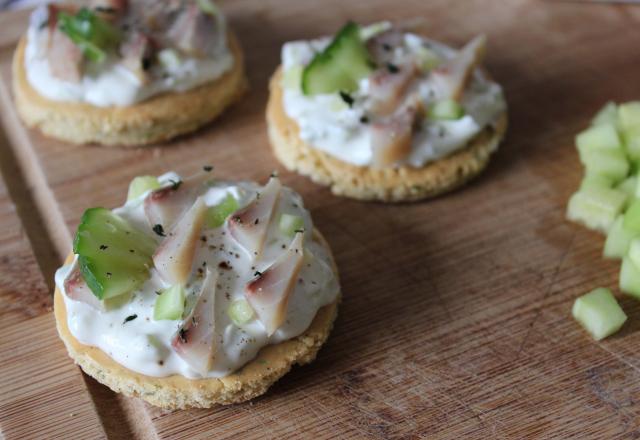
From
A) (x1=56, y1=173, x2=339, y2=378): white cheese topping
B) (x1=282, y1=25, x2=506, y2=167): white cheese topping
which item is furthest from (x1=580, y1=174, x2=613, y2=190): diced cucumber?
(x1=56, y1=173, x2=339, y2=378): white cheese topping

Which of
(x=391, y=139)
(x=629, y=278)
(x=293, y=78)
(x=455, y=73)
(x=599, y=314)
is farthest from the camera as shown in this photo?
(x=293, y=78)

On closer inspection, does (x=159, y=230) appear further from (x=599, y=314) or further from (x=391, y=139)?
(x=599, y=314)

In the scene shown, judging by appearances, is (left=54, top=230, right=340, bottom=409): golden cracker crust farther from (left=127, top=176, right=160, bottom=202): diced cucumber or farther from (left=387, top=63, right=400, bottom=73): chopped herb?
(left=387, top=63, right=400, bottom=73): chopped herb

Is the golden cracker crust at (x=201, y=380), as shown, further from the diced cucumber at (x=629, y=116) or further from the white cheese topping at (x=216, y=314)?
the diced cucumber at (x=629, y=116)

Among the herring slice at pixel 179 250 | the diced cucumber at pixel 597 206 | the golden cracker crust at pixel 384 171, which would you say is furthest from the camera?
the golden cracker crust at pixel 384 171

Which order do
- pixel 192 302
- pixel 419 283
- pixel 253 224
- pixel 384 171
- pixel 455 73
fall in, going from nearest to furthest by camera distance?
1. pixel 192 302
2. pixel 253 224
3. pixel 419 283
4. pixel 384 171
5. pixel 455 73

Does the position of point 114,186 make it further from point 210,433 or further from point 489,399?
point 489,399

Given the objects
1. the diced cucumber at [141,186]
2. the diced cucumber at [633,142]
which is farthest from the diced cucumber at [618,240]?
the diced cucumber at [141,186]

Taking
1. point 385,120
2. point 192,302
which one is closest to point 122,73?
point 385,120
